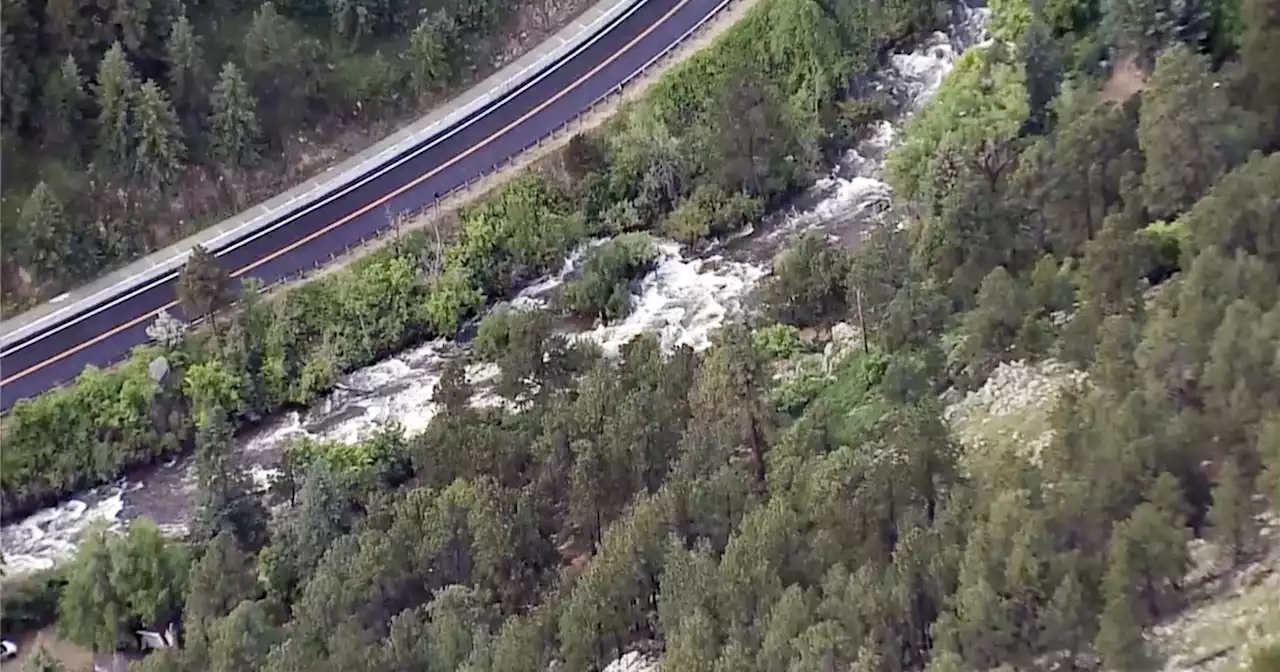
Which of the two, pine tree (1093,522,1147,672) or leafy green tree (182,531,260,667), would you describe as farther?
leafy green tree (182,531,260,667)

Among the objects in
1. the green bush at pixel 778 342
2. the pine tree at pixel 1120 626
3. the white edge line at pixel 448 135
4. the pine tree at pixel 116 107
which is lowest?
the green bush at pixel 778 342

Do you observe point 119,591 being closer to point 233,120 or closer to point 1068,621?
point 233,120

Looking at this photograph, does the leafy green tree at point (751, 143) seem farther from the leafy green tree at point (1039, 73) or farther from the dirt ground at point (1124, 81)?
the dirt ground at point (1124, 81)

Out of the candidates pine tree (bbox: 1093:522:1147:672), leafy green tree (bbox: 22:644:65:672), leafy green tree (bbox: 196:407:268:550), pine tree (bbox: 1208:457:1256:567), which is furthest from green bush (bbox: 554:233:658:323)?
pine tree (bbox: 1093:522:1147:672)

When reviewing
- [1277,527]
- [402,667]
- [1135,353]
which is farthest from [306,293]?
[1277,527]

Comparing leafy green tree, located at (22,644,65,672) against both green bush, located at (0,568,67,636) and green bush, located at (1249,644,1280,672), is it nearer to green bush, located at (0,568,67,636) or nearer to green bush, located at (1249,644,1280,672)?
green bush, located at (0,568,67,636)

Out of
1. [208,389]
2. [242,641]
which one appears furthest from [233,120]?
[242,641]

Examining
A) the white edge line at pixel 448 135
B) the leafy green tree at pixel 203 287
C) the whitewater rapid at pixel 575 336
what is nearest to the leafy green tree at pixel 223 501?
the whitewater rapid at pixel 575 336
